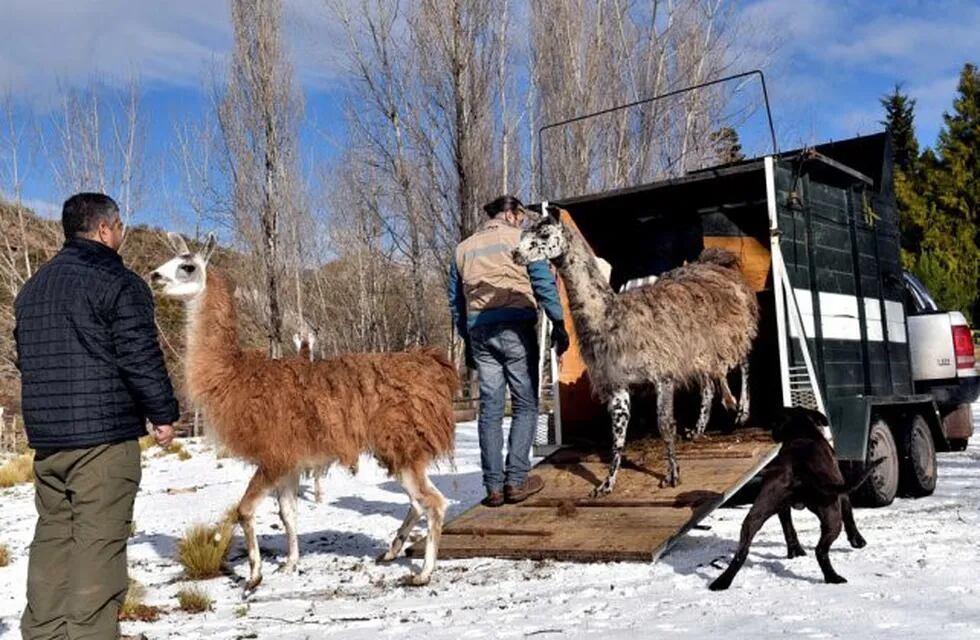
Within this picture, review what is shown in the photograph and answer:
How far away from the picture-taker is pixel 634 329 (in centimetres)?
724

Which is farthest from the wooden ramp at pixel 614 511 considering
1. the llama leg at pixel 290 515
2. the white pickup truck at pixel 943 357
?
the white pickup truck at pixel 943 357

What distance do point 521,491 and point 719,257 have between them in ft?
10.1

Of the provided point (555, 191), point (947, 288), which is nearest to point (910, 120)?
point (947, 288)

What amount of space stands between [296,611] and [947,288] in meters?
26.6

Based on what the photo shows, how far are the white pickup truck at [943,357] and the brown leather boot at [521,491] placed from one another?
4563mm

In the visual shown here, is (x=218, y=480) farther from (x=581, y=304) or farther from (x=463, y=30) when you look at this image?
(x=463, y=30)

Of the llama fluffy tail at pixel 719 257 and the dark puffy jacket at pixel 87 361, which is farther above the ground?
the llama fluffy tail at pixel 719 257

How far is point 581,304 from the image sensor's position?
713cm

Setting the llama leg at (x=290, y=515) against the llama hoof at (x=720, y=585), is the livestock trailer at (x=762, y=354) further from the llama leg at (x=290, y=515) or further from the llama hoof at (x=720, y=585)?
the llama leg at (x=290, y=515)

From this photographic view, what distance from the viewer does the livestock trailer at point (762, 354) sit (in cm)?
639

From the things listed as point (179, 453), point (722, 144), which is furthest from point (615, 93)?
point (179, 453)

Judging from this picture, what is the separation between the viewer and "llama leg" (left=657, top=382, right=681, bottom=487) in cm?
675

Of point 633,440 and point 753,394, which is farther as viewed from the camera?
point 753,394

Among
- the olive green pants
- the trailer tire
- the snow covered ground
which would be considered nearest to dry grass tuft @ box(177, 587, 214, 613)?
the snow covered ground
